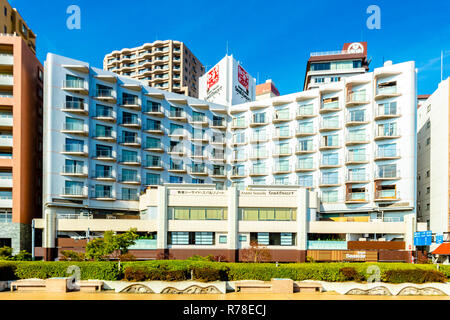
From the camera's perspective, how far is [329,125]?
54.5 metres

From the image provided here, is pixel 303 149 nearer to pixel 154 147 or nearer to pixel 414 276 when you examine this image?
pixel 154 147

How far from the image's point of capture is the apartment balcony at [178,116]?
5791cm

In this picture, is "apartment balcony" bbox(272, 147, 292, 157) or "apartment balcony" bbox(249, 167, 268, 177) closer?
"apartment balcony" bbox(272, 147, 292, 157)

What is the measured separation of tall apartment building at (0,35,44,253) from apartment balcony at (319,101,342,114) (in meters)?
47.3

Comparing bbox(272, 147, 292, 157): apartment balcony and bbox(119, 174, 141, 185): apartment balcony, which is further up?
bbox(272, 147, 292, 157): apartment balcony

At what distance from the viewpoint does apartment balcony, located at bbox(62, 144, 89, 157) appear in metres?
47.7

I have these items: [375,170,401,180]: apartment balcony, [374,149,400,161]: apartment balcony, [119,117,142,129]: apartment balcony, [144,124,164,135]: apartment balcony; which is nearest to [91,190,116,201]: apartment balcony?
[119,117,142,129]: apartment balcony

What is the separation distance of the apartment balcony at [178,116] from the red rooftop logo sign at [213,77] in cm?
1387

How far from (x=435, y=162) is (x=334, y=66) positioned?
4025 cm

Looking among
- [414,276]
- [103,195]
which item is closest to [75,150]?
[103,195]

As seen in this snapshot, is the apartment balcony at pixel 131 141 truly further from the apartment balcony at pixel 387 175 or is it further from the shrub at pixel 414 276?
the shrub at pixel 414 276

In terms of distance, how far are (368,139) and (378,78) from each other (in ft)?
33.1

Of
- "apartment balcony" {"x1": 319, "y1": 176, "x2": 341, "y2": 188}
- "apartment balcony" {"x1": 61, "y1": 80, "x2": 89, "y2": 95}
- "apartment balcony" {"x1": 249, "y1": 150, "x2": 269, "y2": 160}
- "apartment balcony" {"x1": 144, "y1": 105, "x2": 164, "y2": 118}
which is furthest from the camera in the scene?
"apartment balcony" {"x1": 249, "y1": 150, "x2": 269, "y2": 160}

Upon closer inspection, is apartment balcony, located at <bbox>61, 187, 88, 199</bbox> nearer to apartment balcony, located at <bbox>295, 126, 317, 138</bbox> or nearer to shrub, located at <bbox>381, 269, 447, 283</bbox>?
apartment balcony, located at <bbox>295, 126, 317, 138</bbox>
